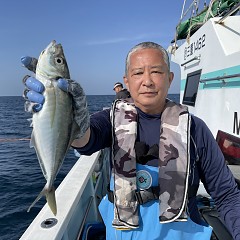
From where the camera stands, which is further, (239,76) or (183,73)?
(183,73)

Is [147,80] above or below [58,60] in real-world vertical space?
below

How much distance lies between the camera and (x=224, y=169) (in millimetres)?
2105

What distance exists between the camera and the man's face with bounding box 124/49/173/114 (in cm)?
203

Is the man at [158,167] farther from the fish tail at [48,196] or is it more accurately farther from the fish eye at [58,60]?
the fish eye at [58,60]

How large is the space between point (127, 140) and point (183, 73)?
23.1ft

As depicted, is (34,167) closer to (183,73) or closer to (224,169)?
(183,73)

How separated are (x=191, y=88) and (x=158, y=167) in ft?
19.4

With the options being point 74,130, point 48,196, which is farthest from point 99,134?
point 48,196

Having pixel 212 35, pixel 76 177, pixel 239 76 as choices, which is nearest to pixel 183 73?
pixel 212 35

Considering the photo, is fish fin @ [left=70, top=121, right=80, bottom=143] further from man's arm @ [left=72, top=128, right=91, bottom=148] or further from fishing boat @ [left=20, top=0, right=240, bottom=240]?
fishing boat @ [left=20, top=0, right=240, bottom=240]

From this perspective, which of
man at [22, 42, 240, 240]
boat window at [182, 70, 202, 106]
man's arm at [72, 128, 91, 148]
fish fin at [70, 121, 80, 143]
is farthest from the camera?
boat window at [182, 70, 202, 106]

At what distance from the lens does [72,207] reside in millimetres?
2525

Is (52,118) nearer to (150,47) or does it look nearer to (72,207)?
(150,47)

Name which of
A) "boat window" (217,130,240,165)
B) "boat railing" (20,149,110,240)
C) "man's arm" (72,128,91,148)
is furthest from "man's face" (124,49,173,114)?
"boat window" (217,130,240,165)
